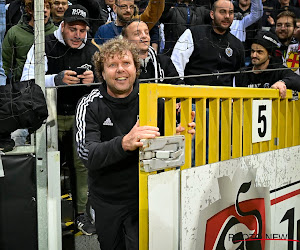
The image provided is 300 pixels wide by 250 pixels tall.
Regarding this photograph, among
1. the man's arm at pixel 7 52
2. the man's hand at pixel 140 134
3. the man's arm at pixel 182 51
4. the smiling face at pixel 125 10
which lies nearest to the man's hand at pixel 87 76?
the man's arm at pixel 7 52

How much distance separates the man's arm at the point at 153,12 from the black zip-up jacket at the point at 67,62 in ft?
2.74

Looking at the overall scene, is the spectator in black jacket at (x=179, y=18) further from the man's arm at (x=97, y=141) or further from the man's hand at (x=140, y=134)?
the man's hand at (x=140, y=134)

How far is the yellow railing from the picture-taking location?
7.62 feet

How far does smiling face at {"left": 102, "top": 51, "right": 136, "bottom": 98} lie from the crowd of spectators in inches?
0.8

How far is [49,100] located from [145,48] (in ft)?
3.91

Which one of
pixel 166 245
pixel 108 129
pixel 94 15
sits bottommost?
pixel 166 245

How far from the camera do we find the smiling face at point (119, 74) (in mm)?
3041

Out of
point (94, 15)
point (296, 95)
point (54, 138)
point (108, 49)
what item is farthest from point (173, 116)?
point (94, 15)

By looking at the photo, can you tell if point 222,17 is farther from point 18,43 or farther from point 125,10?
point 18,43

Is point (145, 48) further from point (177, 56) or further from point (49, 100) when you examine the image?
point (49, 100)

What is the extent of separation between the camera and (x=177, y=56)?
15.7ft

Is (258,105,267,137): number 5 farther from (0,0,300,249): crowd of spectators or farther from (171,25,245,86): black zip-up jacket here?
(171,25,245,86): black zip-up jacket

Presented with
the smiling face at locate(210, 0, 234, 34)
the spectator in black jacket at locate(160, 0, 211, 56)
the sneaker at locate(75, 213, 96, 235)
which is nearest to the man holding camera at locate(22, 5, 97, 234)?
the sneaker at locate(75, 213, 96, 235)

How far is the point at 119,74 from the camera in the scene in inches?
120
